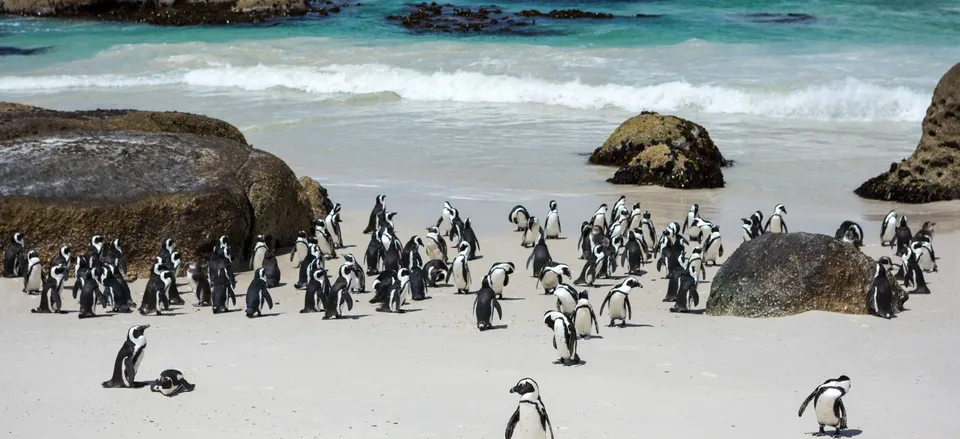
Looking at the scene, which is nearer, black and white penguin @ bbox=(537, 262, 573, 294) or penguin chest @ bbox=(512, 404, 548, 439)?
penguin chest @ bbox=(512, 404, 548, 439)

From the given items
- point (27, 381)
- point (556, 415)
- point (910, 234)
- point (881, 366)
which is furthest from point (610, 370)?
point (910, 234)

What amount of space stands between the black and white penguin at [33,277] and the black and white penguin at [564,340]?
16.0 ft

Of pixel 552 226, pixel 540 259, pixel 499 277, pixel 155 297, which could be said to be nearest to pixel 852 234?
pixel 552 226

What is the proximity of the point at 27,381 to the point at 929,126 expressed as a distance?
12.2 metres

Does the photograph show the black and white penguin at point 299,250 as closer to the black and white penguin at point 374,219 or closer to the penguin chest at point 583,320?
the black and white penguin at point 374,219

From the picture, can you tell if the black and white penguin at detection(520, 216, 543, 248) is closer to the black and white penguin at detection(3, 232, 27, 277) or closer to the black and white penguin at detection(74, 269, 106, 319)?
the black and white penguin at detection(74, 269, 106, 319)

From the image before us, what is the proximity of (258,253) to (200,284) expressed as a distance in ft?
4.84

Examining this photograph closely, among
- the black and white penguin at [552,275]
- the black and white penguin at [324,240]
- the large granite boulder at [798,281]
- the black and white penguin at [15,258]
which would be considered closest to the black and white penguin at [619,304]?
the large granite boulder at [798,281]

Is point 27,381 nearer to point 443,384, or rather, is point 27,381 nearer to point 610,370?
point 443,384

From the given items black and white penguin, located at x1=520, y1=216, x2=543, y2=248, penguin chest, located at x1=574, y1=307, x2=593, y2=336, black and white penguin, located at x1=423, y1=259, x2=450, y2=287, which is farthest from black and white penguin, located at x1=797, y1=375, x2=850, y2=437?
black and white penguin, located at x1=520, y1=216, x2=543, y2=248

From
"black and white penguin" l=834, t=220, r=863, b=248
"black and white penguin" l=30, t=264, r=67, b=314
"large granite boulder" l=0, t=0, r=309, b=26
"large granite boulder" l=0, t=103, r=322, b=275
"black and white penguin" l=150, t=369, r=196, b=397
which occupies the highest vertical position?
"large granite boulder" l=0, t=0, r=309, b=26

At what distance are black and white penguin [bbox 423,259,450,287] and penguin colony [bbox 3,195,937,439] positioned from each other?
0.01m

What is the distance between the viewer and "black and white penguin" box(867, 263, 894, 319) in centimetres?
956

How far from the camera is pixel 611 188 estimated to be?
16.5 meters
